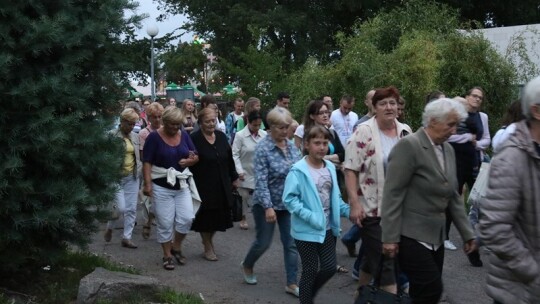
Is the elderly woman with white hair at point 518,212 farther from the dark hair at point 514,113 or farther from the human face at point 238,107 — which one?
the human face at point 238,107

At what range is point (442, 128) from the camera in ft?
16.5

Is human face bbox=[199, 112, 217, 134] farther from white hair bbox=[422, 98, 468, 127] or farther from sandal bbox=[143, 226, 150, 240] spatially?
white hair bbox=[422, 98, 468, 127]

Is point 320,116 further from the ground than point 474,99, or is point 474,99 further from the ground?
point 474,99

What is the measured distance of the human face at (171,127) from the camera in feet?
27.6

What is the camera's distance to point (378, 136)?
597cm

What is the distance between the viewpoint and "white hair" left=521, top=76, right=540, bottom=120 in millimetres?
3828

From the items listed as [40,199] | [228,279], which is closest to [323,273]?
[228,279]

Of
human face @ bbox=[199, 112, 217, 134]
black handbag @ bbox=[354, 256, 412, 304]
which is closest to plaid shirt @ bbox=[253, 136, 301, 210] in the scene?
human face @ bbox=[199, 112, 217, 134]

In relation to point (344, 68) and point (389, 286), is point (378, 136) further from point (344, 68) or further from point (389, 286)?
point (344, 68)

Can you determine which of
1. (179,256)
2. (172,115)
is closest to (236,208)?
(179,256)

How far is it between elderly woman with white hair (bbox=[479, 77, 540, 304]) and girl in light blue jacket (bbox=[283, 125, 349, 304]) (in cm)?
252

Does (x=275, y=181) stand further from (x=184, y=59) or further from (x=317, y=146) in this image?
(x=184, y=59)

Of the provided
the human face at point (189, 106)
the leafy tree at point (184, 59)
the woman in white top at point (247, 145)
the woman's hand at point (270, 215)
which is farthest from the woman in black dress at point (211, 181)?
the leafy tree at point (184, 59)

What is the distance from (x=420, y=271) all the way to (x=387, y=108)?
4.88 feet
